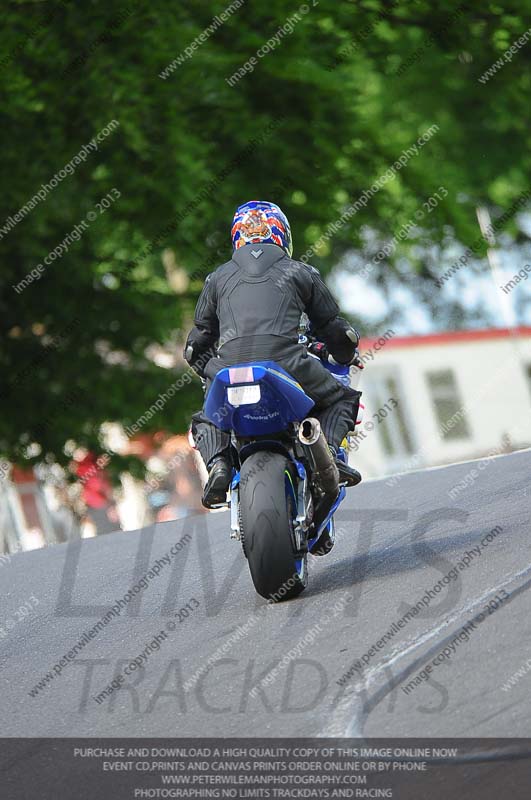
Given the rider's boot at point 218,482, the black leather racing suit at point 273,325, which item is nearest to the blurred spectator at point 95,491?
the black leather racing suit at point 273,325

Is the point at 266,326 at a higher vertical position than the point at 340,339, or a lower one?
higher

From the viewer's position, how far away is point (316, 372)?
7086mm

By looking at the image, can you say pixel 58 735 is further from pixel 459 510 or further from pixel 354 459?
pixel 354 459

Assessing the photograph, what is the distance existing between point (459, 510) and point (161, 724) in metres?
3.90

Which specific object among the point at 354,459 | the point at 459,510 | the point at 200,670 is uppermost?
the point at 200,670

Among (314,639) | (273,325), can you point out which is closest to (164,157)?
(273,325)

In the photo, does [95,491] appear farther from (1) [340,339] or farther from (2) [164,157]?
(1) [340,339]

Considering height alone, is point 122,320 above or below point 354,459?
above

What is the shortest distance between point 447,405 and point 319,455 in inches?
1236

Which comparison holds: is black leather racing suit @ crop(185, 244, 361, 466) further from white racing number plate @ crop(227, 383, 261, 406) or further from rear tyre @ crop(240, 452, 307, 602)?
rear tyre @ crop(240, 452, 307, 602)

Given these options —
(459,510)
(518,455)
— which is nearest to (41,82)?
(518,455)

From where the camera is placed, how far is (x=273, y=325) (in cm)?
697

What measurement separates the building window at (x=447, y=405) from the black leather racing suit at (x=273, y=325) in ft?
98.0
